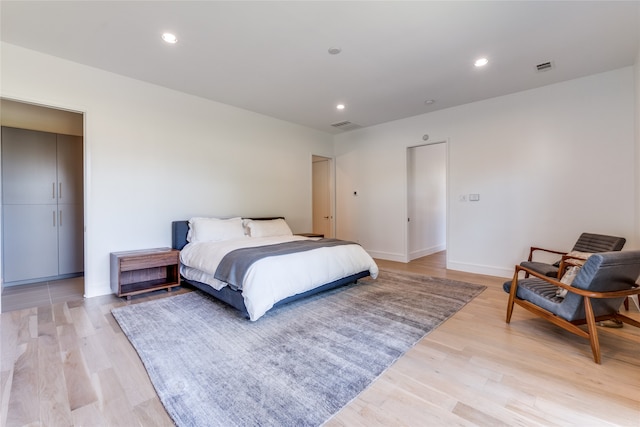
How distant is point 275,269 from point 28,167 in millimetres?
4055

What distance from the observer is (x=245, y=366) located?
6.45 ft

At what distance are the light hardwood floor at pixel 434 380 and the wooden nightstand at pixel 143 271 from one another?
2.35ft

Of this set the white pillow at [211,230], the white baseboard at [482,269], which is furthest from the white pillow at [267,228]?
the white baseboard at [482,269]

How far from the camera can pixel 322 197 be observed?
6988mm

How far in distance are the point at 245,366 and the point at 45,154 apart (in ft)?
14.8

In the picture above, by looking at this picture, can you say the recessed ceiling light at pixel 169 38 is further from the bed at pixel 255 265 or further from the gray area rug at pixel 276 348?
the gray area rug at pixel 276 348

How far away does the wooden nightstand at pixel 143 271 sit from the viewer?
330 centimetres

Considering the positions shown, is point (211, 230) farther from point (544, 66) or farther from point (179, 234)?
point (544, 66)

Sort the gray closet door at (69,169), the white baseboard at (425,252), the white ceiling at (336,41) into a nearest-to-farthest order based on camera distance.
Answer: the white ceiling at (336,41) → the gray closet door at (69,169) → the white baseboard at (425,252)

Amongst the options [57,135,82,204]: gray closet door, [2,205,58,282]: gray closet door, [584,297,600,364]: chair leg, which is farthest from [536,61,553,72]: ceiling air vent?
[2,205,58,282]: gray closet door

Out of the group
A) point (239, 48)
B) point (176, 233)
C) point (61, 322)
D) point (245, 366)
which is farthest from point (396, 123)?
point (61, 322)

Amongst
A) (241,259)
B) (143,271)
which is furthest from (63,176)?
(241,259)

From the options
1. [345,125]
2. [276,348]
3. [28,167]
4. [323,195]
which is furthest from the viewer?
[323,195]

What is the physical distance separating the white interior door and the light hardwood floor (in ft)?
14.3
